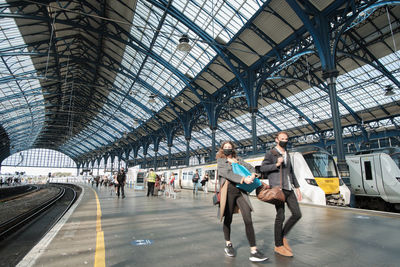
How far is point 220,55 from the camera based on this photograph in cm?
1780

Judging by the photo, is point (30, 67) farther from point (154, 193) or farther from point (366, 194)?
point (366, 194)

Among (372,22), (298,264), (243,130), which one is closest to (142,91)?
(243,130)

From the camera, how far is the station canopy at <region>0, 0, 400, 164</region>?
14.5 metres

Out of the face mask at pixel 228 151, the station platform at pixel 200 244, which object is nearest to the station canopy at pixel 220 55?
the station platform at pixel 200 244

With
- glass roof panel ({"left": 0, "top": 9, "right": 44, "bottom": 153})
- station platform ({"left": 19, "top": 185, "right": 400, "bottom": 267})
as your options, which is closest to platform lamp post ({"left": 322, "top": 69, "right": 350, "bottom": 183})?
station platform ({"left": 19, "top": 185, "right": 400, "bottom": 267})

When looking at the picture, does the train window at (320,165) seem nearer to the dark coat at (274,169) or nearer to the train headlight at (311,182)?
the train headlight at (311,182)

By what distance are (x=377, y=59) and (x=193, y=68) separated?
637 inches

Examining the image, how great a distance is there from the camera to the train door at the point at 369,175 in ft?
35.5

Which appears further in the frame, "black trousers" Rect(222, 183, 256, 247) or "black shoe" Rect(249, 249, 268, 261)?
"black trousers" Rect(222, 183, 256, 247)

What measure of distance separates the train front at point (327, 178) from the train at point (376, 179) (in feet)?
6.99

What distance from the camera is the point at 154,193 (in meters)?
14.1

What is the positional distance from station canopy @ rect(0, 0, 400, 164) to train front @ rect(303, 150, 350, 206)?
521 cm

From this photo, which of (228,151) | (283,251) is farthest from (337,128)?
(228,151)

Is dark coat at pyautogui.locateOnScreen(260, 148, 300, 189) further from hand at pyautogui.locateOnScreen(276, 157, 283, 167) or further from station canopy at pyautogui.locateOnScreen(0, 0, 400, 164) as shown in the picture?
station canopy at pyautogui.locateOnScreen(0, 0, 400, 164)
